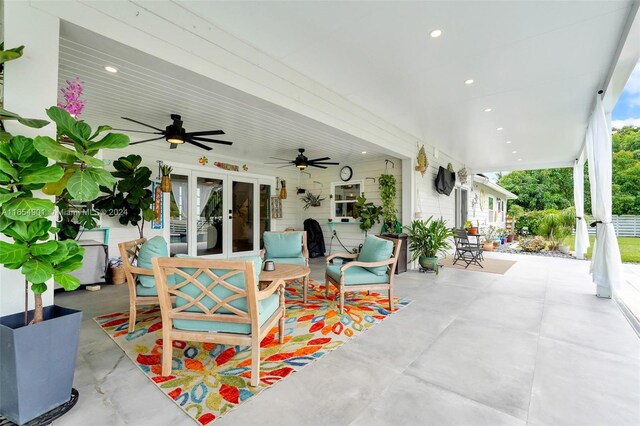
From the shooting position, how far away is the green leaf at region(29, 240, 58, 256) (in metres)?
1.46

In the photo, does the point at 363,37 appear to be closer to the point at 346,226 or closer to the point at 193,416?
the point at 193,416

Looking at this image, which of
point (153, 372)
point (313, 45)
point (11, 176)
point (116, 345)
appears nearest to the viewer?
point (11, 176)

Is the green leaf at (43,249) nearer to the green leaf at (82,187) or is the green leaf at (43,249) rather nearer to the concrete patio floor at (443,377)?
the green leaf at (82,187)

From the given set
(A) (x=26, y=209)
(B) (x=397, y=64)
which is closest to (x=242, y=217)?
(B) (x=397, y=64)

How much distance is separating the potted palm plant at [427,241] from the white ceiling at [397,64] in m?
2.07

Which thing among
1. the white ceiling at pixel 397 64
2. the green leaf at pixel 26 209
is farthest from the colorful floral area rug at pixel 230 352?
the white ceiling at pixel 397 64

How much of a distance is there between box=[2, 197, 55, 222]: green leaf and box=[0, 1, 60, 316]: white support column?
47 cm

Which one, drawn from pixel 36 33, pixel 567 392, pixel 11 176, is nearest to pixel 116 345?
pixel 11 176

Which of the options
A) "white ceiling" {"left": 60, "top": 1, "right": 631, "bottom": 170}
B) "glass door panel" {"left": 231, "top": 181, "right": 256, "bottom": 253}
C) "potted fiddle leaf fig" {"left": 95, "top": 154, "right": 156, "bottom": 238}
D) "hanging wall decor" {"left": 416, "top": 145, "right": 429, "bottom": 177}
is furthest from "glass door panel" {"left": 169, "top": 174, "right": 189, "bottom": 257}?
"hanging wall decor" {"left": 416, "top": 145, "right": 429, "bottom": 177}

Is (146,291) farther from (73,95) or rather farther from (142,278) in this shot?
(73,95)

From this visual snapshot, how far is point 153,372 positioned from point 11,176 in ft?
5.29

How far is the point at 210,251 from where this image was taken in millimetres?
6773

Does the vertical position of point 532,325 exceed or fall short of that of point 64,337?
it falls short

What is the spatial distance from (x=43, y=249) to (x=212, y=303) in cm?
105
